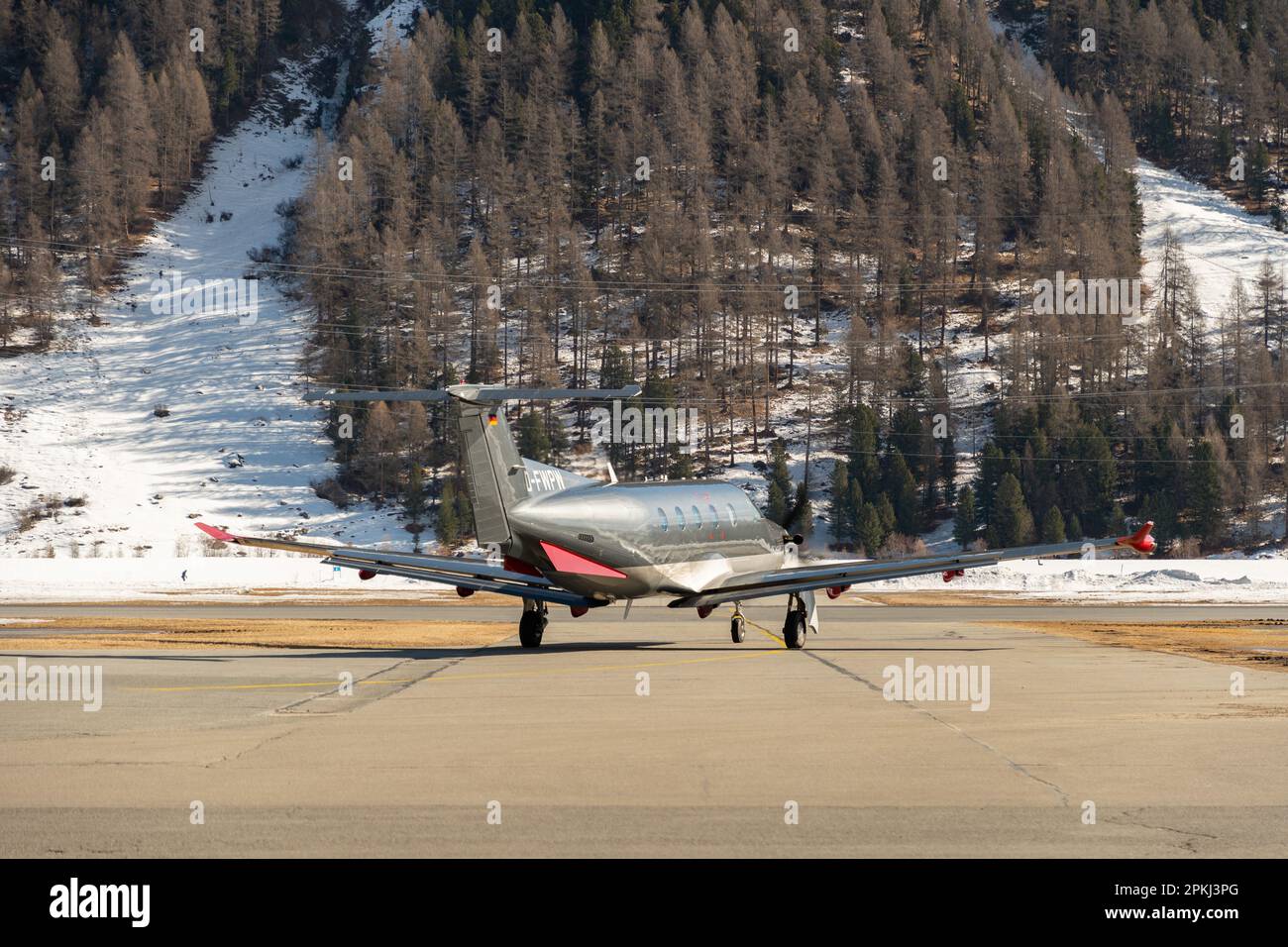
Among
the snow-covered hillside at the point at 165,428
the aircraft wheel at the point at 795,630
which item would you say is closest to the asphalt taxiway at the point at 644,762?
the aircraft wheel at the point at 795,630

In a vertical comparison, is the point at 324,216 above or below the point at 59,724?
above

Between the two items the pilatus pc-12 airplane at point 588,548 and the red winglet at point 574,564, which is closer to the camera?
the pilatus pc-12 airplane at point 588,548

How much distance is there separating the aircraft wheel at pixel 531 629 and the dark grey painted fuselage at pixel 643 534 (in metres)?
1.82

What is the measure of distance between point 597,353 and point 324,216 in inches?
1510

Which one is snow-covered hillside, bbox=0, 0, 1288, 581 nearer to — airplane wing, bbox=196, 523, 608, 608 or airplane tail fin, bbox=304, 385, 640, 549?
airplane wing, bbox=196, 523, 608, 608

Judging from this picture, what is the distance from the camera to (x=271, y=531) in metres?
110

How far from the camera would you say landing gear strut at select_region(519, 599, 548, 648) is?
31984mm

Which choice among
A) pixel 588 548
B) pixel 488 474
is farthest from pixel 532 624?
pixel 488 474

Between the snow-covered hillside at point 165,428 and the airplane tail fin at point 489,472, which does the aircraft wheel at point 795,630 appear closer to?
the airplane tail fin at point 489,472

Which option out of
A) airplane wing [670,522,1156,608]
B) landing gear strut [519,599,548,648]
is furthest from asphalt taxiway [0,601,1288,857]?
landing gear strut [519,599,548,648]

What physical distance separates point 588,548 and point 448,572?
2.96 m

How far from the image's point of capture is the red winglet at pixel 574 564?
29.0 m
